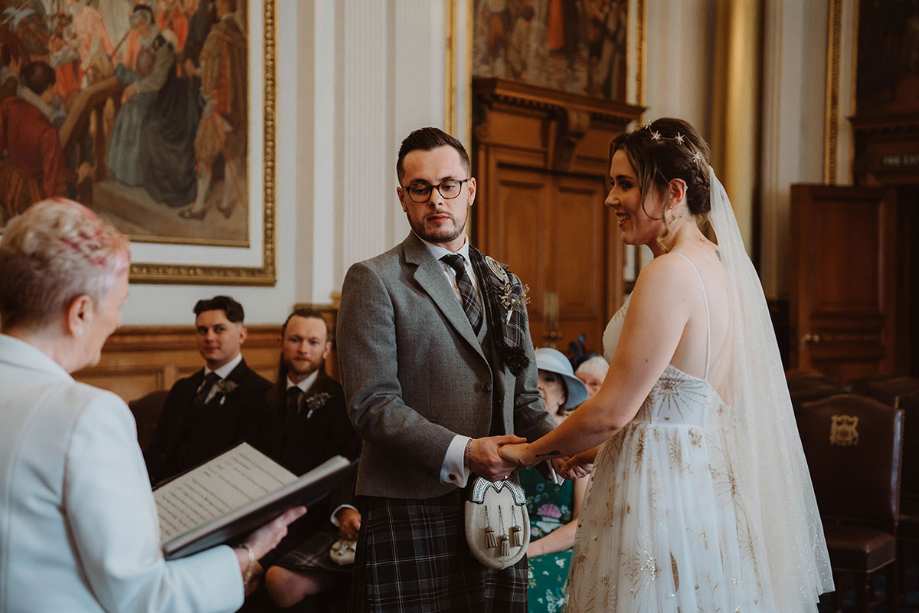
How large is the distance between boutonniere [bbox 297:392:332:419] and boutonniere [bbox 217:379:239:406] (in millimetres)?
488

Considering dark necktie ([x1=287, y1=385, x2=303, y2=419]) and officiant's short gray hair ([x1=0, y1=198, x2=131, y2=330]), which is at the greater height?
officiant's short gray hair ([x1=0, y1=198, x2=131, y2=330])

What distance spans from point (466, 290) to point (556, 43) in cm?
678

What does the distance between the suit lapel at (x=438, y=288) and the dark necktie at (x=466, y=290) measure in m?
0.03

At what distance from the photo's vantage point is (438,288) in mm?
2293

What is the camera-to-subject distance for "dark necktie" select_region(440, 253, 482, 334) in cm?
236

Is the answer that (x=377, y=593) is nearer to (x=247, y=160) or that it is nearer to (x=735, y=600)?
(x=735, y=600)

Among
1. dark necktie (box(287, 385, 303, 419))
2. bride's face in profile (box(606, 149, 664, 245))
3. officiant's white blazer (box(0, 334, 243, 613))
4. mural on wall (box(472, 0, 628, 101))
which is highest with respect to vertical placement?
mural on wall (box(472, 0, 628, 101))

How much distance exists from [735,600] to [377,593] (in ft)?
2.89

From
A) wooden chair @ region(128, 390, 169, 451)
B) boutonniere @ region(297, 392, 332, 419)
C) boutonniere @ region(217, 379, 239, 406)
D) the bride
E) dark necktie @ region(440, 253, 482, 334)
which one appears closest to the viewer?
the bride

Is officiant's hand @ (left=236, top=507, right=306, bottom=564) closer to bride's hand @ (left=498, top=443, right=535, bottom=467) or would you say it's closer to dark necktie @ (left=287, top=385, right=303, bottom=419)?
bride's hand @ (left=498, top=443, right=535, bottom=467)

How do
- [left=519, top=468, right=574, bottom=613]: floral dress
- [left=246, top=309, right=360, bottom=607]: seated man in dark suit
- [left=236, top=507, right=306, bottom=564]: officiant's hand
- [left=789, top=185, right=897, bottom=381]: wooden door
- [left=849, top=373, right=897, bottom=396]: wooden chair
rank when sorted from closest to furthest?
[left=236, top=507, right=306, bottom=564]: officiant's hand
[left=519, top=468, right=574, bottom=613]: floral dress
[left=246, top=309, right=360, bottom=607]: seated man in dark suit
[left=849, top=373, right=897, bottom=396]: wooden chair
[left=789, top=185, right=897, bottom=381]: wooden door

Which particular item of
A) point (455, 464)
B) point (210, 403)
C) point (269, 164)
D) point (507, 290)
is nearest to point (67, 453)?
point (455, 464)

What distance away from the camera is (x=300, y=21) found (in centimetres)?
665

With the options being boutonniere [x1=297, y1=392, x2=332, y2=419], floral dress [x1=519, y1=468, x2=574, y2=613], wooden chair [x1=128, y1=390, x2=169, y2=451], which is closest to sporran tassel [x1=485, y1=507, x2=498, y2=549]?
floral dress [x1=519, y1=468, x2=574, y2=613]
